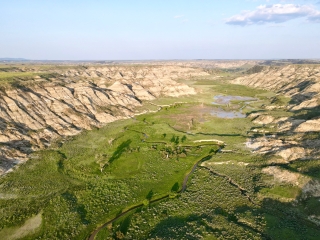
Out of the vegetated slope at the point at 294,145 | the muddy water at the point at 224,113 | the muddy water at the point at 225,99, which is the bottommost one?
the muddy water at the point at 225,99

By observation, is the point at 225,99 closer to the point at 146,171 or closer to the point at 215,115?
the point at 215,115

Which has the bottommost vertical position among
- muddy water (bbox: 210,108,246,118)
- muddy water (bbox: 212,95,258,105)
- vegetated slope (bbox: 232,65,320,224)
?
muddy water (bbox: 212,95,258,105)

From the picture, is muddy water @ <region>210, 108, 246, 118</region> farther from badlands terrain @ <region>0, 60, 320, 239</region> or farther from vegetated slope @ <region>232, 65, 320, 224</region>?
vegetated slope @ <region>232, 65, 320, 224</region>

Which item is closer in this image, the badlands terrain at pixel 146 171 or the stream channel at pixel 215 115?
the badlands terrain at pixel 146 171

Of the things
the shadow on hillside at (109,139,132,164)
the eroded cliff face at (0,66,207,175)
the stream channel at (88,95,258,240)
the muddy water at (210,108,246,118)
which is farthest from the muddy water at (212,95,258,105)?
the shadow on hillside at (109,139,132,164)

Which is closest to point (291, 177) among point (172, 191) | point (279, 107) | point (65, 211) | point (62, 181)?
point (172, 191)

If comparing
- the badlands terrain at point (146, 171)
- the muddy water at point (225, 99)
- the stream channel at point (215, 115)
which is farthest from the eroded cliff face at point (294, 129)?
the muddy water at point (225, 99)

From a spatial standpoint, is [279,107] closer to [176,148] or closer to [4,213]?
[176,148]

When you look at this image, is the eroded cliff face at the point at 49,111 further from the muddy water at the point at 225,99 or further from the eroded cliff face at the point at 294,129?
the eroded cliff face at the point at 294,129

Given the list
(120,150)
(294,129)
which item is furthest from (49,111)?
(294,129)
